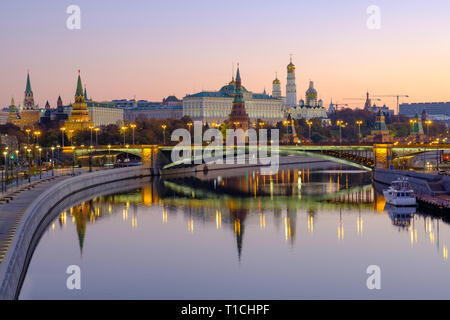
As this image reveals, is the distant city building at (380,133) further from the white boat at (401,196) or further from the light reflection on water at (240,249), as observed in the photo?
the white boat at (401,196)

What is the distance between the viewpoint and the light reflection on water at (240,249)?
3531 centimetres

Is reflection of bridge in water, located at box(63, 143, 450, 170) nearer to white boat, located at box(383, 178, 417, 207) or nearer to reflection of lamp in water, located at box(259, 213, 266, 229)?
white boat, located at box(383, 178, 417, 207)

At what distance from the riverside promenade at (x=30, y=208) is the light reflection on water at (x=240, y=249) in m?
1.13

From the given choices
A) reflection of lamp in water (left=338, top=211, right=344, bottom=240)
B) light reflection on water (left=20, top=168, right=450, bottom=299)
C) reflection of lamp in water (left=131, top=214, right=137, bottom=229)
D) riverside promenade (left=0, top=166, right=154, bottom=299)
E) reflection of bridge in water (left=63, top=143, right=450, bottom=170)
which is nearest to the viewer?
riverside promenade (left=0, top=166, right=154, bottom=299)

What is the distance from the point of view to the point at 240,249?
148 ft

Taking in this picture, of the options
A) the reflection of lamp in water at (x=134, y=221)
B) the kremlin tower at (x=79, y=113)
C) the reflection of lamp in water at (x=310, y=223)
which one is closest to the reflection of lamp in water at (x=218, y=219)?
the reflection of lamp in water at (x=134, y=221)

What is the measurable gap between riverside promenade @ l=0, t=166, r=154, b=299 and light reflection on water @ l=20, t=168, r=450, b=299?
1.13m

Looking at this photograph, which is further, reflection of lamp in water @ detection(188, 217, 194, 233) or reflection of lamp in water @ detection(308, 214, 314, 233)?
reflection of lamp in water @ detection(188, 217, 194, 233)

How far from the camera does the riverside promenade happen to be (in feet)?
104

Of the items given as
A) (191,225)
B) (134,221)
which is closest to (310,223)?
(191,225)

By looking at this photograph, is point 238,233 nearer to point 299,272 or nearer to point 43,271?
point 299,272

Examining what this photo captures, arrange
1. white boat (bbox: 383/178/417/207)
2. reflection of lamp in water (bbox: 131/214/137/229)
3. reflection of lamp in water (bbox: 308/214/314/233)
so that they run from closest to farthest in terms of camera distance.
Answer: reflection of lamp in water (bbox: 308/214/314/233), reflection of lamp in water (bbox: 131/214/137/229), white boat (bbox: 383/178/417/207)

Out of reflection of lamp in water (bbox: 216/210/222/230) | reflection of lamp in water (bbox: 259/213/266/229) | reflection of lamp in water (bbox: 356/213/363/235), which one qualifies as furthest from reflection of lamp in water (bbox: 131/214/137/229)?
reflection of lamp in water (bbox: 356/213/363/235)

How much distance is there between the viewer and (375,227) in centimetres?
5278
